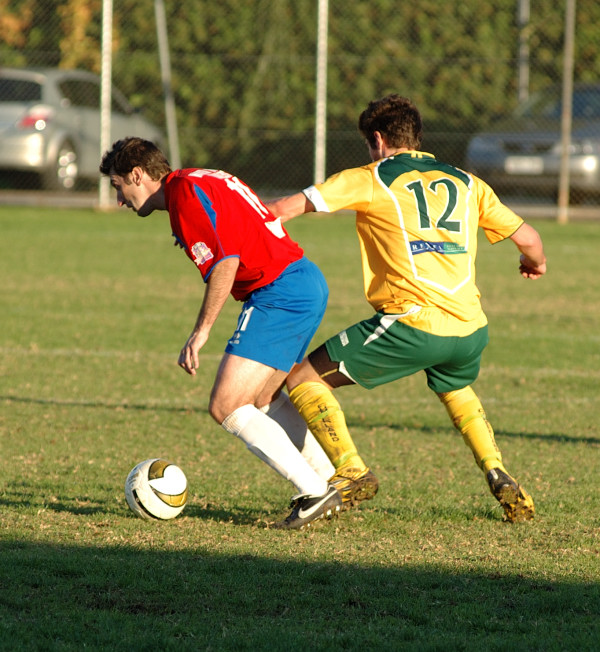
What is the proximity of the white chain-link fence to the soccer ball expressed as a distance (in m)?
14.5

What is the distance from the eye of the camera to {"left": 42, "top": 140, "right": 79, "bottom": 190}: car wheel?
18.3 m

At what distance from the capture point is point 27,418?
629 centimetres

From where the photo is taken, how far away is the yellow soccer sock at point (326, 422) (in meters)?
4.59

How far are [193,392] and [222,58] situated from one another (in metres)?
14.2

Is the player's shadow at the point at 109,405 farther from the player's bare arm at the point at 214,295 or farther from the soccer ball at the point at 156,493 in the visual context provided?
the player's bare arm at the point at 214,295

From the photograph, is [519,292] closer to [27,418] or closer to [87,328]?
[87,328]

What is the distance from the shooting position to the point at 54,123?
17.9m

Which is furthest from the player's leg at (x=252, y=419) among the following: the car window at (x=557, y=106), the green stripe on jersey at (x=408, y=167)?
the car window at (x=557, y=106)

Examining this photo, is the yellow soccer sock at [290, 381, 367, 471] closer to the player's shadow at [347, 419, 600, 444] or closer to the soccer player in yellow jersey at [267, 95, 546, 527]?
the soccer player in yellow jersey at [267, 95, 546, 527]

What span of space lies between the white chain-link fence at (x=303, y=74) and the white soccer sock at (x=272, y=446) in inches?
572

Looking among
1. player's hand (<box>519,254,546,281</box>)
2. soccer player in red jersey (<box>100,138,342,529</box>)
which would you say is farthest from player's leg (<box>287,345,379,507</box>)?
player's hand (<box>519,254,546,281</box>)

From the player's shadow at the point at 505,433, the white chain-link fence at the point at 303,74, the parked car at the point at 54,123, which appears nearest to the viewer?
the player's shadow at the point at 505,433

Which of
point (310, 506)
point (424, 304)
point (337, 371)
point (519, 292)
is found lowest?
point (519, 292)

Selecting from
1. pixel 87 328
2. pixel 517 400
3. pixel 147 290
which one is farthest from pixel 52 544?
pixel 147 290
